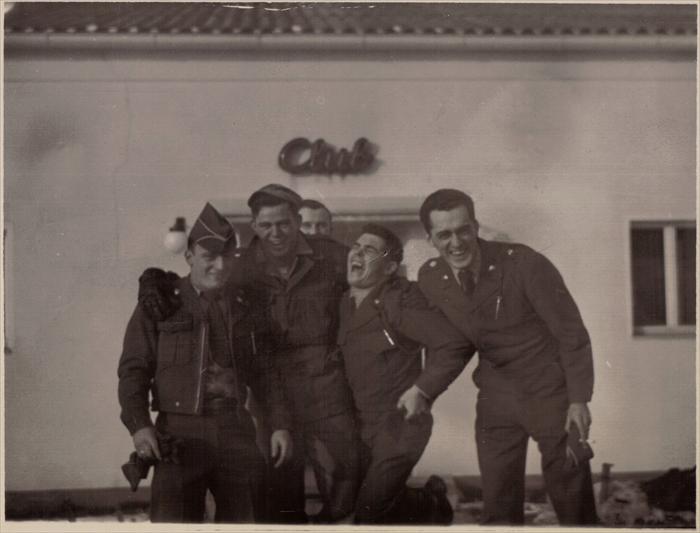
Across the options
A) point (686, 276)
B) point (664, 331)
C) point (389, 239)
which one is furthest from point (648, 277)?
point (389, 239)

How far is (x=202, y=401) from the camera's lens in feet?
17.3

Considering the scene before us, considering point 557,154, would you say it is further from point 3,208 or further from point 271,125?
point 3,208

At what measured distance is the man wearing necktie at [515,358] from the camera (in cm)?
533

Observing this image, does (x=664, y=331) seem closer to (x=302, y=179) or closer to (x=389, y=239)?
(x=389, y=239)

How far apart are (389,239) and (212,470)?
1.58 meters

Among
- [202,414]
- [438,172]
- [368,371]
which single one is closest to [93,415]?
[202,414]

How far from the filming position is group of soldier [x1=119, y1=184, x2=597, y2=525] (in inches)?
209

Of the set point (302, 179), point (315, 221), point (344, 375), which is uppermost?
point (302, 179)

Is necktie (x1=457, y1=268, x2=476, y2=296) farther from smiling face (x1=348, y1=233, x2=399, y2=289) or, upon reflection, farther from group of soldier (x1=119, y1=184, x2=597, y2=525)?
smiling face (x1=348, y1=233, x2=399, y2=289)

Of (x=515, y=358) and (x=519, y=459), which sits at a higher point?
(x=515, y=358)

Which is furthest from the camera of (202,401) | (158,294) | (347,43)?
(347,43)

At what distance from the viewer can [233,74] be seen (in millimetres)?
5520

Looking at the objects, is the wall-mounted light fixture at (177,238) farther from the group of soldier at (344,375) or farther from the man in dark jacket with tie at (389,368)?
the man in dark jacket with tie at (389,368)

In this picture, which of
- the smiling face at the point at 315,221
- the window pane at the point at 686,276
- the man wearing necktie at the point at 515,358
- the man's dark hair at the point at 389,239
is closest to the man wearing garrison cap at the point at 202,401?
the smiling face at the point at 315,221
